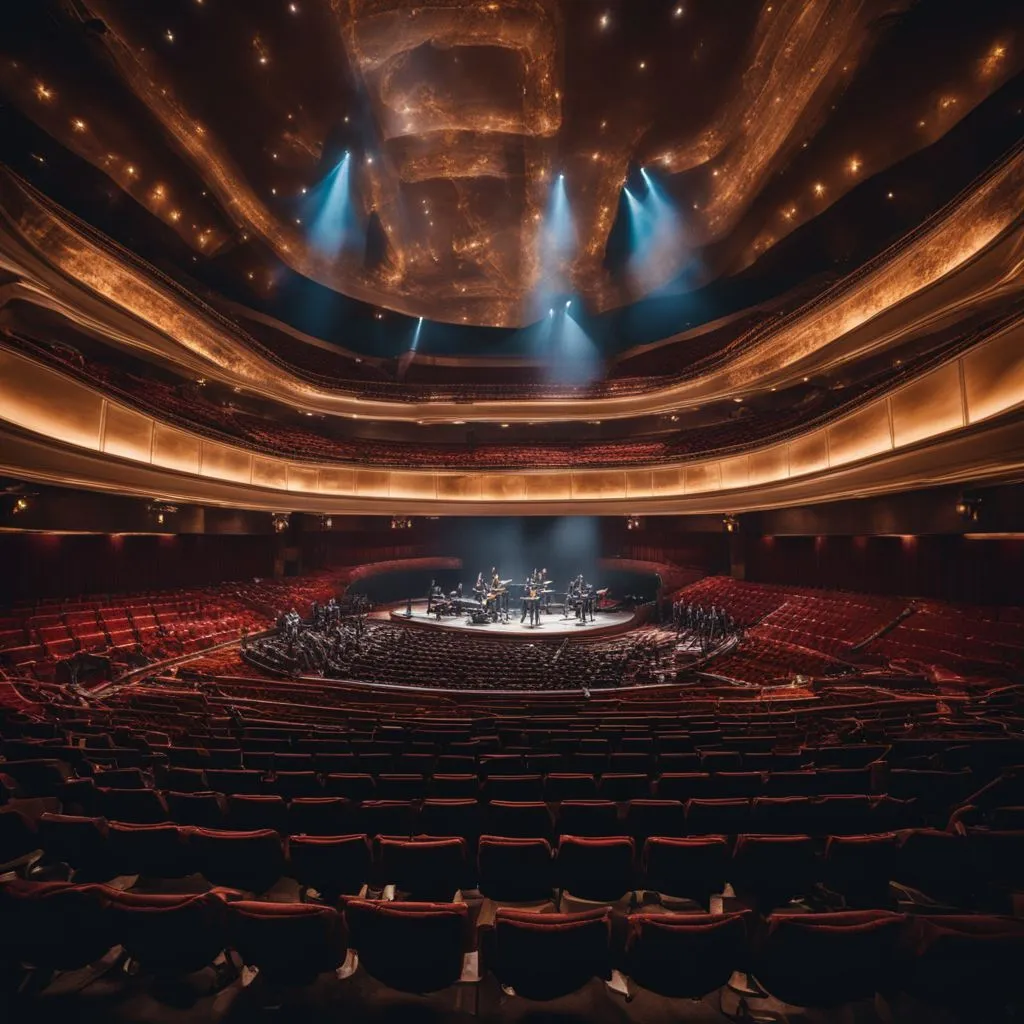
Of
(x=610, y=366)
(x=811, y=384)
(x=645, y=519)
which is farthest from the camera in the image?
(x=610, y=366)

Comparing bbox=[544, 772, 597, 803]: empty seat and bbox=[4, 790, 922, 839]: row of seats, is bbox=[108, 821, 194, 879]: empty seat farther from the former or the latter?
bbox=[544, 772, 597, 803]: empty seat

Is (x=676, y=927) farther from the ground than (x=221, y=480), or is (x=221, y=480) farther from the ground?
(x=221, y=480)

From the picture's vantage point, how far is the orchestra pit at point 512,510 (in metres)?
2.39

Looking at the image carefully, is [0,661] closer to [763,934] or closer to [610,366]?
[763,934]

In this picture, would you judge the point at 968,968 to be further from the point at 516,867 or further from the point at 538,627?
the point at 538,627

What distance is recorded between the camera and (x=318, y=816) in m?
3.19

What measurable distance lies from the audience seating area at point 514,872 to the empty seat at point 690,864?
0.01 m

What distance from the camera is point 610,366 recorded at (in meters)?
26.8

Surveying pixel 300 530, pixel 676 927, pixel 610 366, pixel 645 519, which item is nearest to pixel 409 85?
pixel 610 366

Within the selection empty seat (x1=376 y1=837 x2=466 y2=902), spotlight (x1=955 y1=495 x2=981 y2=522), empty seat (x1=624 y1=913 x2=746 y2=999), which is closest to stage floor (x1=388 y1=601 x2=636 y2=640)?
spotlight (x1=955 y1=495 x2=981 y2=522)

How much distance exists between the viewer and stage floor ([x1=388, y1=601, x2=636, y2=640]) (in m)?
15.4

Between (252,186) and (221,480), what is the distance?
→ 10.8 m

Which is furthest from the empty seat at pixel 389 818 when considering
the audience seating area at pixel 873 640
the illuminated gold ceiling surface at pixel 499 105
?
the illuminated gold ceiling surface at pixel 499 105

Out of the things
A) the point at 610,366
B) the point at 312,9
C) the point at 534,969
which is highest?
the point at 312,9
